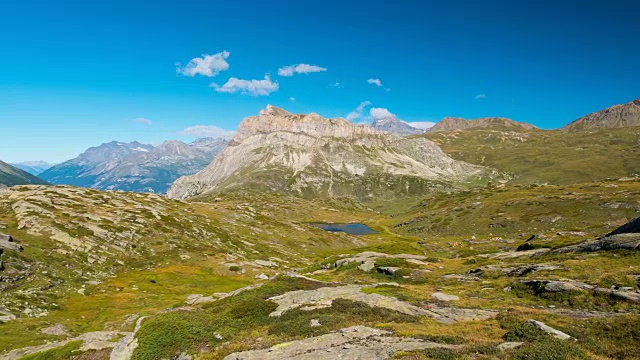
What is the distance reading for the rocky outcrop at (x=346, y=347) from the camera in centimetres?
2066

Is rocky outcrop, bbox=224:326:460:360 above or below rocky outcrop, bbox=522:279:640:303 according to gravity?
below

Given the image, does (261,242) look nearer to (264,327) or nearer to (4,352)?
(4,352)

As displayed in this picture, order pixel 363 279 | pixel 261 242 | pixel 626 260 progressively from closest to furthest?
1. pixel 626 260
2. pixel 363 279
3. pixel 261 242

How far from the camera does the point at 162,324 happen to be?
2895 cm

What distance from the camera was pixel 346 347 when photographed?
22.1m

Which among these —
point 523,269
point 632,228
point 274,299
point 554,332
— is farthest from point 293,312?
point 632,228

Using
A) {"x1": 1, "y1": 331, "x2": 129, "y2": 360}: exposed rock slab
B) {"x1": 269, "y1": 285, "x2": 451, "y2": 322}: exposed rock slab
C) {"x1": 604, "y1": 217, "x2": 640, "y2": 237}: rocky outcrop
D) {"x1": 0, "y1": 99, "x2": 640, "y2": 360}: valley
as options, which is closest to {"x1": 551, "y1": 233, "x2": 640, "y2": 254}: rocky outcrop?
{"x1": 0, "y1": 99, "x2": 640, "y2": 360}: valley

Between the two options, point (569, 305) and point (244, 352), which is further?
point (569, 305)

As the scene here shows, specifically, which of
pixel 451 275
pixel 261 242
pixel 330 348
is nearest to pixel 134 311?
pixel 330 348

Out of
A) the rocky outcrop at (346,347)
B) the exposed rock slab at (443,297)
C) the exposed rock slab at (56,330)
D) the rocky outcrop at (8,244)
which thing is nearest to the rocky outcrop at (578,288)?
the exposed rock slab at (443,297)

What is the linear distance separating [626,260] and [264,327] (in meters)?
44.9

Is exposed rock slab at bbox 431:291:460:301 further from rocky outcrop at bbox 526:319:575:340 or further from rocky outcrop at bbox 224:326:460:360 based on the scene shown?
rocky outcrop at bbox 526:319:575:340

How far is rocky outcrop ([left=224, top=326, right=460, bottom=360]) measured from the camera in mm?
20656

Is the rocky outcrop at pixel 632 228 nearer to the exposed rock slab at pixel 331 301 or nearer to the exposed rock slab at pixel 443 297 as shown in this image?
the exposed rock slab at pixel 443 297
